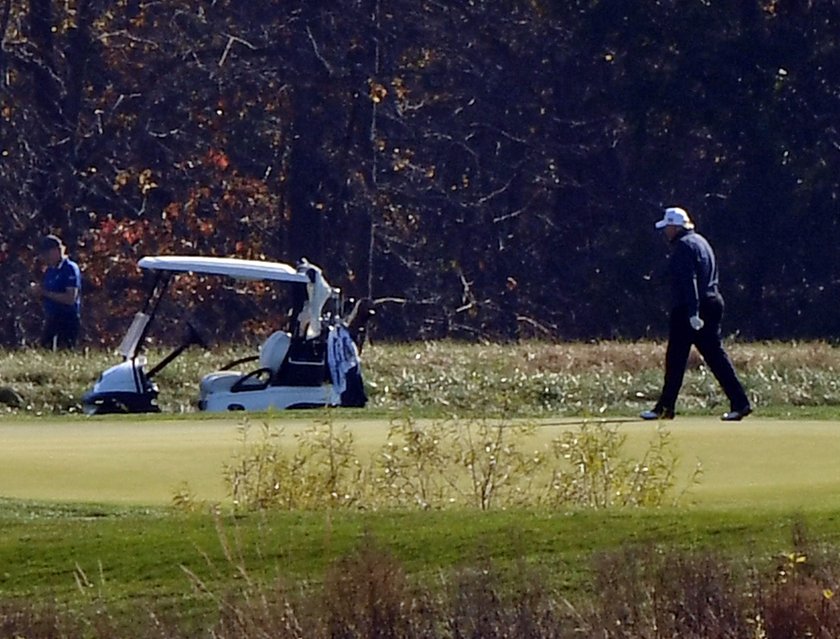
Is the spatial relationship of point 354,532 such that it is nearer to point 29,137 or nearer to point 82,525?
point 82,525

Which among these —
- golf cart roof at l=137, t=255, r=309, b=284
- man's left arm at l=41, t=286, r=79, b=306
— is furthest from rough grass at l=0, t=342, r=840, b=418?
golf cart roof at l=137, t=255, r=309, b=284

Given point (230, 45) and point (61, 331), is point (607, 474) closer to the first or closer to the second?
point (61, 331)

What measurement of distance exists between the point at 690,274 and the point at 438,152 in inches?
917

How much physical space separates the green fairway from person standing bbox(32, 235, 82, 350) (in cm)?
873

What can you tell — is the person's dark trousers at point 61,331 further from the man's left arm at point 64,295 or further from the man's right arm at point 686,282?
the man's right arm at point 686,282

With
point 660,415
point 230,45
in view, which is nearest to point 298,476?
point 660,415

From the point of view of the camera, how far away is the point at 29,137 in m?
36.3

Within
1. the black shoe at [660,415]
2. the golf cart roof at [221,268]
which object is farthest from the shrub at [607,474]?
the golf cart roof at [221,268]

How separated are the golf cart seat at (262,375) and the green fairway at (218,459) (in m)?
3.70

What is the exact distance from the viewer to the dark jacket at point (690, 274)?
53.8 feet

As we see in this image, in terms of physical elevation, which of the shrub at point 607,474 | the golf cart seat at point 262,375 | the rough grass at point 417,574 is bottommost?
the golf cart seat at point 262,375

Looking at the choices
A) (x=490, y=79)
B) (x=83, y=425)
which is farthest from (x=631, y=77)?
(x=83, y=425)

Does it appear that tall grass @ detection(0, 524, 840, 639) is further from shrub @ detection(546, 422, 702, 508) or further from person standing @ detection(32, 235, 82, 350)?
person standing @ detection(32, 235, 82, 350)

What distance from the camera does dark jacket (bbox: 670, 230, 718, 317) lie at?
16.4 m
